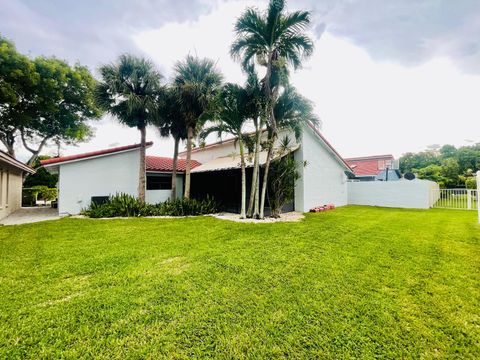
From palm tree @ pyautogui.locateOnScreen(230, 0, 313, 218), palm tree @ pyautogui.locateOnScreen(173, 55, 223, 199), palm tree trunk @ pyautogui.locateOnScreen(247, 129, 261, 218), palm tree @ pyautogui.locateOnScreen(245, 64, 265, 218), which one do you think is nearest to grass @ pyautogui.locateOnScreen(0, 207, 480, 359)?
palm tree trunk @ pyautogui.locateOnScreen(247, 129, 261, 218)

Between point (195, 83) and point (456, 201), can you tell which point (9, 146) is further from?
point (456, 201)

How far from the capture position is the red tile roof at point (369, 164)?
36156mm

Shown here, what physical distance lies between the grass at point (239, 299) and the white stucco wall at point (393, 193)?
14839mm

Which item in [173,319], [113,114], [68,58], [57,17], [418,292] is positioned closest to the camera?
[173,319]

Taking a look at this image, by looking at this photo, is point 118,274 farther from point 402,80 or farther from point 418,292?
point 402,80

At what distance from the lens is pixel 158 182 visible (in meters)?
20.6

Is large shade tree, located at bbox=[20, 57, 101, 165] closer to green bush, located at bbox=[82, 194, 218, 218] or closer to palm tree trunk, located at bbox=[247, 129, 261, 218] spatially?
green bush, located at bbox=[82, 194, 218, 218]

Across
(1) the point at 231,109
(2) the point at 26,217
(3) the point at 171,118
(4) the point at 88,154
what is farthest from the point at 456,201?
(2) the point at 26,217

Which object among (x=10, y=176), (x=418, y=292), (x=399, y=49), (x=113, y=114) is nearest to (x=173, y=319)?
(x=418, y=292)

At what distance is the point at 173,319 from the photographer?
3.57 meters

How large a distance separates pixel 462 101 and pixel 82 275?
37.6m

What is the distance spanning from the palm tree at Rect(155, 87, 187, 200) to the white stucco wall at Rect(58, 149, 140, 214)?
3.49m

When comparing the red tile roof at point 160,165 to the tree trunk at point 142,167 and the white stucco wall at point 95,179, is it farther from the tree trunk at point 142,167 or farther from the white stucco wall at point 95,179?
the tree trunk at point 142,167

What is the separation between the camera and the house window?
20.1 metres
